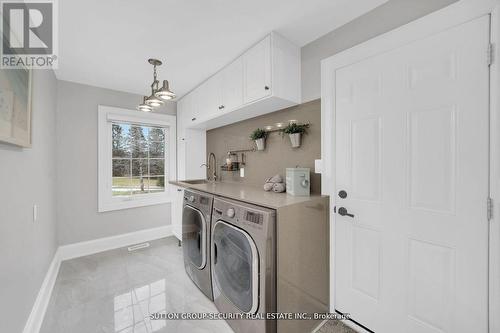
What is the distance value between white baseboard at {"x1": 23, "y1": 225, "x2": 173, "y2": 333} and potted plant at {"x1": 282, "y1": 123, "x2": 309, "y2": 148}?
248 cm

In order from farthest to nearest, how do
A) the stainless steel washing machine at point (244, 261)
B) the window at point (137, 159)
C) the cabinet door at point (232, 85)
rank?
the window at point (137, 159) < the cabinet door at point (232, 85) < the stainless steel washing machine at point (244, 261)

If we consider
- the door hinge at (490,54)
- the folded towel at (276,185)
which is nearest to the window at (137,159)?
the folded towel at (276,185)

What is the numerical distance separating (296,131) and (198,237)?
1.44m

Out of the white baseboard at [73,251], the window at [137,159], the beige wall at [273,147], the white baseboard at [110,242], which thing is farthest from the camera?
the window at [137,159]

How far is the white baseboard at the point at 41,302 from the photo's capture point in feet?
4.85

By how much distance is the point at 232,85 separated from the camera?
7.27 ft

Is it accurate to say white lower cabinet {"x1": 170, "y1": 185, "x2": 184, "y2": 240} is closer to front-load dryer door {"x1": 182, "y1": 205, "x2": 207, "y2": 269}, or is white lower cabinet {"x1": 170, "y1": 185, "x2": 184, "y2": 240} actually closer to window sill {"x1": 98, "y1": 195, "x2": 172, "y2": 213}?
window sill {"x1": 98, "y1": 195, "x2": 172, "y2": 213}

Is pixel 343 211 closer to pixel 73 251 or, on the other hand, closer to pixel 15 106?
pixel 15 106

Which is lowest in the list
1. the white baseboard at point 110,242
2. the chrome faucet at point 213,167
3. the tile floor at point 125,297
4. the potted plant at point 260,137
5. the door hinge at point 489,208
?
the tile floor at point 125,297

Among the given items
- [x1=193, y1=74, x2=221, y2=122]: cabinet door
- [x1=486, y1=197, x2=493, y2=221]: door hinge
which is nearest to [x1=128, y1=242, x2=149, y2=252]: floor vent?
[x1=193, y1=74, x2=221, y2=122]: cabinet door

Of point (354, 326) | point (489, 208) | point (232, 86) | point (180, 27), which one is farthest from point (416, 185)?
point (180, 27)

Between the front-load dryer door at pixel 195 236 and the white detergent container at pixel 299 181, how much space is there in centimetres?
90

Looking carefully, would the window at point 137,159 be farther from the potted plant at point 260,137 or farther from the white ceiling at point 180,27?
the potted plant at point 260,137

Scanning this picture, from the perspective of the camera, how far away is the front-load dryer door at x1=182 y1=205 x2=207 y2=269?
1.94m
